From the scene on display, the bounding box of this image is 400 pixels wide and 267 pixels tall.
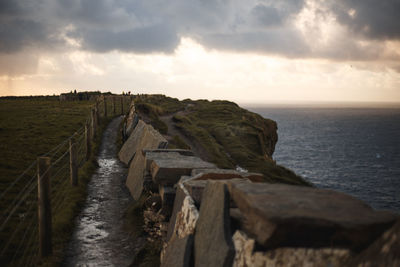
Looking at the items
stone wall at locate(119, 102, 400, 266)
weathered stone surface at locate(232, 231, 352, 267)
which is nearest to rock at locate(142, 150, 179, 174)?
stone wall at locate(119, 102, 400, 266)

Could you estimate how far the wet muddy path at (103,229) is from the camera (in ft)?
22.3

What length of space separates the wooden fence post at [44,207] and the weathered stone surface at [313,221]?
16.9 ft

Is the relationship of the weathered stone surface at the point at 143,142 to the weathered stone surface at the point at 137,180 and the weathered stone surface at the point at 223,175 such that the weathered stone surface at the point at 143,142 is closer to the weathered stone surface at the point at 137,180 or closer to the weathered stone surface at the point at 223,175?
the weathered stone surface at the point at 137,180

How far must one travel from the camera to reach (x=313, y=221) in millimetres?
2738

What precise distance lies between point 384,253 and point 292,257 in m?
0.73

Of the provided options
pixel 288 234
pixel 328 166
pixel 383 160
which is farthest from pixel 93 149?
pixel 383 160

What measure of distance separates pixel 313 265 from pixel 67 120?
1111 inches

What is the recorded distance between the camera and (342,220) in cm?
273

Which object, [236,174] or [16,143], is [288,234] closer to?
[236,174]

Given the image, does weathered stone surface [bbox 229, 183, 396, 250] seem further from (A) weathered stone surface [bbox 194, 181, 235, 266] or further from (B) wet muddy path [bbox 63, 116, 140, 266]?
(B) wet muddy path [bbox 63, 116, 140, 266]

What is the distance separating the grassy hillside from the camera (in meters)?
24.4

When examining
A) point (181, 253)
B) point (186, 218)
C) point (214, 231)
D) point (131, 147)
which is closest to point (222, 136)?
point (131, 147)

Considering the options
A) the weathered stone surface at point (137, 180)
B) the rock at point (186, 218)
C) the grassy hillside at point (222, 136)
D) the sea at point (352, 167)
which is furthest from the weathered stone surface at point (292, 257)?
the sea at point (352, 167)

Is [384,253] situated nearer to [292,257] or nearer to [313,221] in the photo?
[313,221]
